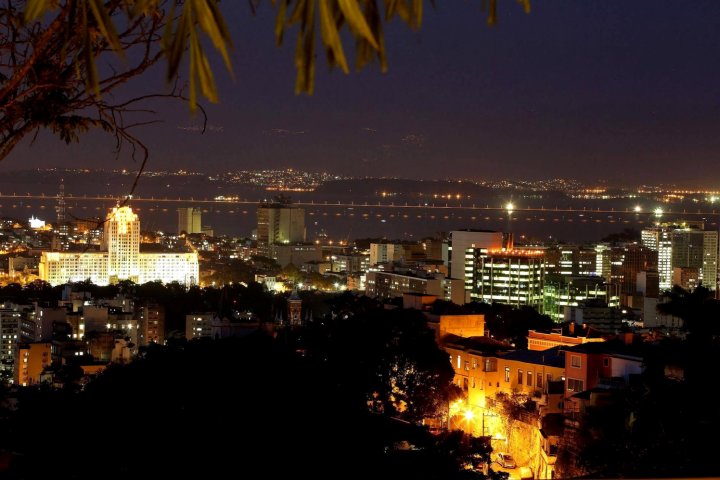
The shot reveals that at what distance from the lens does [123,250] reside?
3856cm

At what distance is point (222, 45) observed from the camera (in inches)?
33.3

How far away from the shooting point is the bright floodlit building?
1395 inches

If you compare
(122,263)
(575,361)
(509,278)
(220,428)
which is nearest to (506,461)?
(575,361)

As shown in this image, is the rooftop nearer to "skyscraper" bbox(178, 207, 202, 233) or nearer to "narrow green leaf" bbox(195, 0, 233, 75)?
"narrow green leaf" bbox(195, 0, 233, 75)

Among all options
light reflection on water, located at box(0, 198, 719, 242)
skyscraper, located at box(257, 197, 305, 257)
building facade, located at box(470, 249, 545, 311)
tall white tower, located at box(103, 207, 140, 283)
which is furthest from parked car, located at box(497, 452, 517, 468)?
skyscraper, located at box(257, 197, 305, 257)

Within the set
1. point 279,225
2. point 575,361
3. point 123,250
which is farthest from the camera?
point 279,225

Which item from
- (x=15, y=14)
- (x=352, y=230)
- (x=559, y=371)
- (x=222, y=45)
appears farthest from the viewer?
(x=352, y=230)

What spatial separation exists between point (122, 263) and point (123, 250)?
20.1 inches

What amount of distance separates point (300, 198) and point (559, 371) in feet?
270

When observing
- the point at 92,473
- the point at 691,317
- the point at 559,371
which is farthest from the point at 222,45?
the point at 559,371

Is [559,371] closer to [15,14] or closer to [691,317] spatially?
[691,317]

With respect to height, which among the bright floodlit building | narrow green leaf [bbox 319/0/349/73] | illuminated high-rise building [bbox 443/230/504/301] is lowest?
the bright floodlit building

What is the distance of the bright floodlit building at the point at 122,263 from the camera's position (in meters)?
35.4

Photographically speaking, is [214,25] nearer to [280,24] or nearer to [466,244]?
[280,24]
